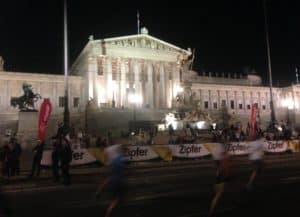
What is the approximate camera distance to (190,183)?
15.6 meters

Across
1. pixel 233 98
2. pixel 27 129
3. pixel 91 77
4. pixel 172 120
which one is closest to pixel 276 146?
pixel 27 129

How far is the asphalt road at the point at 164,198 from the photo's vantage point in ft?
33.0

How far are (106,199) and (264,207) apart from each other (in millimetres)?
4781

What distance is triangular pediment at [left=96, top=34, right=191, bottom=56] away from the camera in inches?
2899

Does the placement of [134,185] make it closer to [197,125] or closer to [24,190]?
[24,190]

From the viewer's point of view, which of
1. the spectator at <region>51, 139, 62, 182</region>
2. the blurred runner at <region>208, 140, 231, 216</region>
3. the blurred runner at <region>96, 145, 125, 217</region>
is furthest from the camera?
the spectator at <region>51, 139, 62, 182</region>

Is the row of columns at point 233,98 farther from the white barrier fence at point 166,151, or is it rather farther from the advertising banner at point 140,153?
the advertising banner at point 140,153

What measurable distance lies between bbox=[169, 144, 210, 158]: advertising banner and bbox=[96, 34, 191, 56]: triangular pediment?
4840 cm

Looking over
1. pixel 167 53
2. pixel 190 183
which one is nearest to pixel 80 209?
pixel 190 183

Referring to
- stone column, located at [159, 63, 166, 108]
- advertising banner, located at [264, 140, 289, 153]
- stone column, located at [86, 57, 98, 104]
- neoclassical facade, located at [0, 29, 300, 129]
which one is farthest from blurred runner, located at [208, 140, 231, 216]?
stone column, located at [159, 63, 166, 108]

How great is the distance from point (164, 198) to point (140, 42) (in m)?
65.9

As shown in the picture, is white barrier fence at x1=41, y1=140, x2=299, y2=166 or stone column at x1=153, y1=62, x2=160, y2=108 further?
stone column at x1=153, y1=62, x2=160, y2=108

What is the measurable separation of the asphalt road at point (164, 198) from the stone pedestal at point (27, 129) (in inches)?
775

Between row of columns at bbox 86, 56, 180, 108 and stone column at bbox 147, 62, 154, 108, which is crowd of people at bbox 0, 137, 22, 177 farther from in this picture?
stone column at bbox 147, 62, 154, 108
